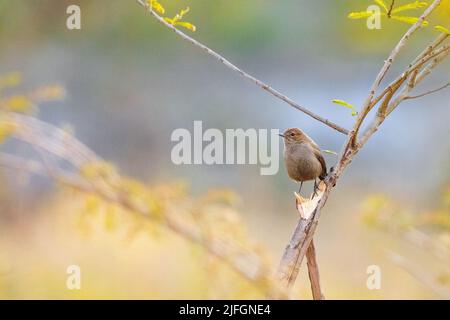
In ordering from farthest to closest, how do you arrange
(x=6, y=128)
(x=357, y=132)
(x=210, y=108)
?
(x=210, y=108) → (x=6, y=128) → (x=357, y=132)

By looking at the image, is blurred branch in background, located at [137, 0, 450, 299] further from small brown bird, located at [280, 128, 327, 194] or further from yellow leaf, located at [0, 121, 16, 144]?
yellow leaf, located at [0, 121, 16, 144]

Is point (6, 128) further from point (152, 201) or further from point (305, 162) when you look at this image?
point (305, 162)

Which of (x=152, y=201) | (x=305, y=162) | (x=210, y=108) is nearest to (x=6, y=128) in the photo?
(x=152, y=201)

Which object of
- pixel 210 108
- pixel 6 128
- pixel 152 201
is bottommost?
pixel 152 201

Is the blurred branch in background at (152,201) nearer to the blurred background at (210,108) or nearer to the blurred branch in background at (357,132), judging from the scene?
the blurred branch in background at (357,132)

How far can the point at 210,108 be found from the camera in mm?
4406

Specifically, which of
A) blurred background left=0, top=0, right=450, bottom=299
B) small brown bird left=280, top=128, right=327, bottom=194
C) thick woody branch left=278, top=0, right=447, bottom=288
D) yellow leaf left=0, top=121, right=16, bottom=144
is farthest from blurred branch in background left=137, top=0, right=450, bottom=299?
blurred background left=0, top=0, right=450, bottom=299

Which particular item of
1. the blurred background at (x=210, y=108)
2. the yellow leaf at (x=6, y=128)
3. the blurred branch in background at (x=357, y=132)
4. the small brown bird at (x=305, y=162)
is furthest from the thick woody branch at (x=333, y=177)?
the blurred background at (x=210, y=108)

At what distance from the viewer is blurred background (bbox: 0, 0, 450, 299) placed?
136 inches

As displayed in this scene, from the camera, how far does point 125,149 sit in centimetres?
442

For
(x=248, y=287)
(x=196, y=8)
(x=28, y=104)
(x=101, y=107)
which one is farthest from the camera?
(x=101, y=107)
